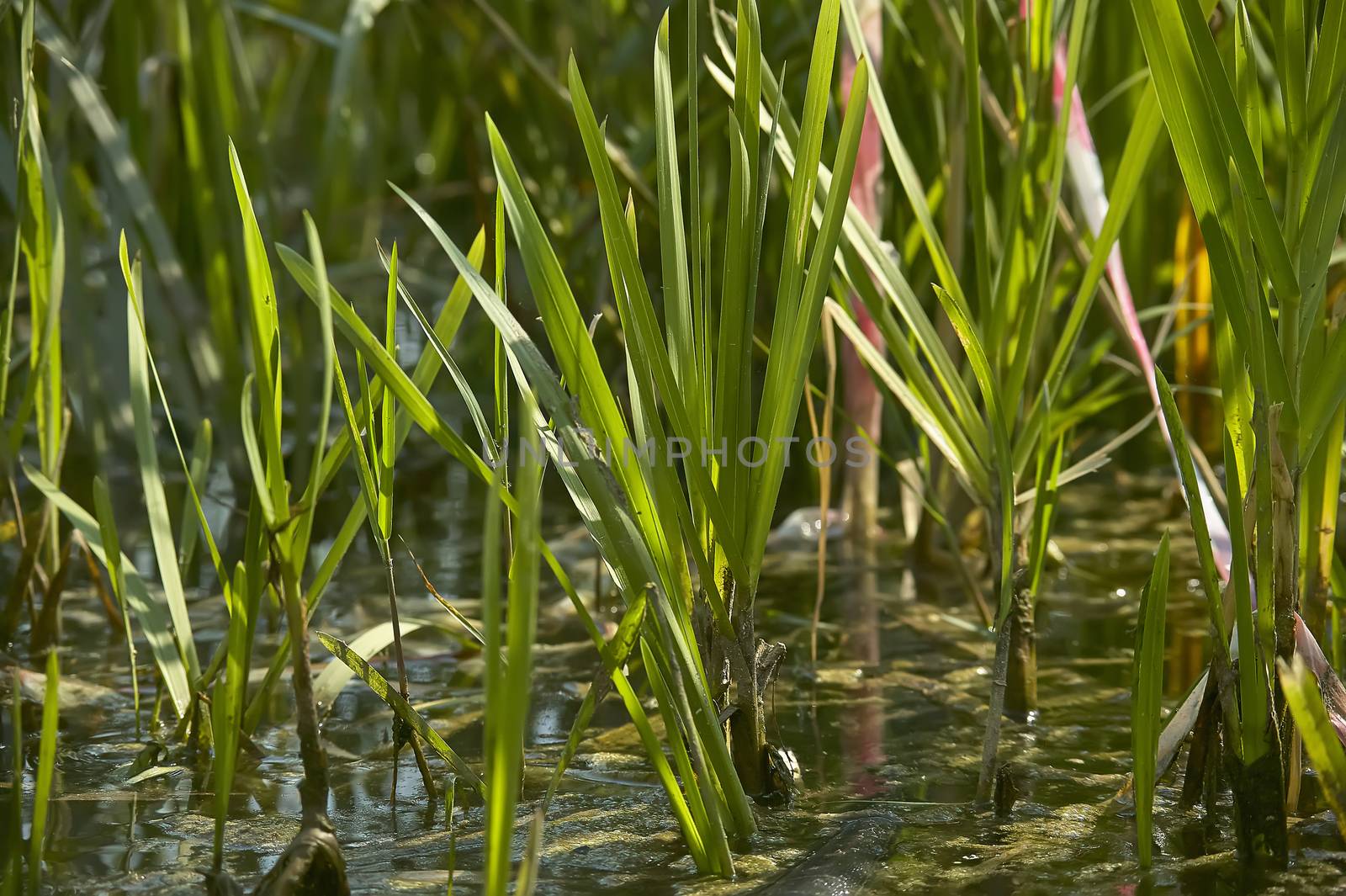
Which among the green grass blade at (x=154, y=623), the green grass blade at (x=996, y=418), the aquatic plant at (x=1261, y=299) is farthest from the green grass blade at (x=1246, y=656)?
the green grass blade at (x=154, y=623)

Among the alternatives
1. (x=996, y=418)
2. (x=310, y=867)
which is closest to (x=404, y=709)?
(x=310, y=867)

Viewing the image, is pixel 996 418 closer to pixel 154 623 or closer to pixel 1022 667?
pixel 1022 667

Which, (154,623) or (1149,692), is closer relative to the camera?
(1149,692)

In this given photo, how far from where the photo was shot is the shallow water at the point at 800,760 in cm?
85

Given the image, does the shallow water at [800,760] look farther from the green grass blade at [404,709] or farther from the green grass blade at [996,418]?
the green grass blade at [996,418]

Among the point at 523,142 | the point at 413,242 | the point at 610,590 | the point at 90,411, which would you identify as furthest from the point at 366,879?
the point at 413,242

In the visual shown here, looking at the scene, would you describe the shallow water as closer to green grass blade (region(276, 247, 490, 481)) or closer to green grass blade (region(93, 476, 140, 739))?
green grass blade (region(93, 476, 140, 739))

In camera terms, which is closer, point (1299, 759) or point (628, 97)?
point (1299, 759)

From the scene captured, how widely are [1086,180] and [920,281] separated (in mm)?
325

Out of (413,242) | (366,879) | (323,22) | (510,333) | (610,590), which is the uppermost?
(323,22)

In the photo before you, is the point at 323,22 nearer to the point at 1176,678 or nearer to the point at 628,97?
the point at 628,97

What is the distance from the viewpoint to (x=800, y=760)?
1.07 metres

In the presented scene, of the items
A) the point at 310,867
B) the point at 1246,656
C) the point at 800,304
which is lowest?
the point at 310,867

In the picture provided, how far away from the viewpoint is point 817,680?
127cm
